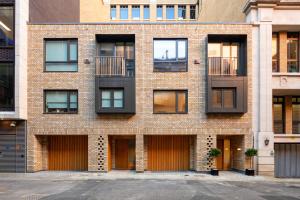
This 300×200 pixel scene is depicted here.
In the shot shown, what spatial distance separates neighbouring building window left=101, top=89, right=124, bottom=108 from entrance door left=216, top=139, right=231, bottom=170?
767cm

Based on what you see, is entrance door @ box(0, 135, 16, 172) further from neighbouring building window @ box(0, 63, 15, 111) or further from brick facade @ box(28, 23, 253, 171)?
neighbouring building window @ box(0, 63, 15, 111)

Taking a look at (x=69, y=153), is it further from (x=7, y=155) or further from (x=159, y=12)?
(x=159, y=12)

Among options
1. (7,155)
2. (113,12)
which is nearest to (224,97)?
(7,155)

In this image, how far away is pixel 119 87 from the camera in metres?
16.6

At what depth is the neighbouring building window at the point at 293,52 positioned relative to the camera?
1788 cm

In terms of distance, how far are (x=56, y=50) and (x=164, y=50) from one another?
7.10 m

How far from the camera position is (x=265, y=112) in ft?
54.8

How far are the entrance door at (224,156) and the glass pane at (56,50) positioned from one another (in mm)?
12224

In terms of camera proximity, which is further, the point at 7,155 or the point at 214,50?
the point at 214,50

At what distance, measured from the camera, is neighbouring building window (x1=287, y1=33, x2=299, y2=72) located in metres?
17.9

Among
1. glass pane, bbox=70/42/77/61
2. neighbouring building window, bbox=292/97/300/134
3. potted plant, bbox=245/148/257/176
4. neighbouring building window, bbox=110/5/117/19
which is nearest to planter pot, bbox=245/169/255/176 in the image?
potted plant, bbox=245/148/257/176

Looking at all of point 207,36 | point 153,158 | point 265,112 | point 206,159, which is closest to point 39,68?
point 153,158

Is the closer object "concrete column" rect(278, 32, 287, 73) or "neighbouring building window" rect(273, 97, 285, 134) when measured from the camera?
"concrete column" rect(278, 32, 287, 73)

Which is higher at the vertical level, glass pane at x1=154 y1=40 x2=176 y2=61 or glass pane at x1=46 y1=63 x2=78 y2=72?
glass pane at x1=154 y1=40 x2=176 y2=61
